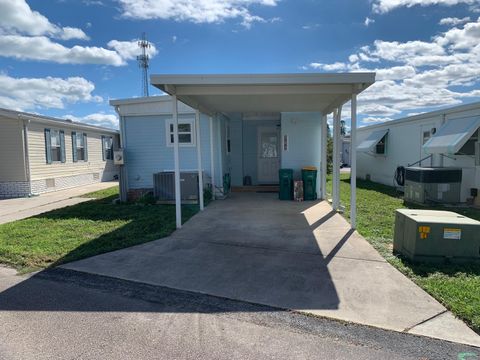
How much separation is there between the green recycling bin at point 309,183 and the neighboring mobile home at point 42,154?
9682mm

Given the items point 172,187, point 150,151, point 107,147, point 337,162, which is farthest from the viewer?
point 107,147

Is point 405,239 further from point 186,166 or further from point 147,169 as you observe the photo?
point 147,169

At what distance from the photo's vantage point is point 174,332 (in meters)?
2.85

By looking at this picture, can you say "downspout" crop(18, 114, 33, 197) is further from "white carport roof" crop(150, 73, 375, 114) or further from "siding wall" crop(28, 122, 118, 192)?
"white carport roof" crop(150, 73, 375, 114)

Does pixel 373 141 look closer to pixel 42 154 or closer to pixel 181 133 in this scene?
pixel 181 133

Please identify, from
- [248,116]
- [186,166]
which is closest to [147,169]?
[186,166]

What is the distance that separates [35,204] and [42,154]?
3324 mm

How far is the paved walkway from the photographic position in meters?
8.38

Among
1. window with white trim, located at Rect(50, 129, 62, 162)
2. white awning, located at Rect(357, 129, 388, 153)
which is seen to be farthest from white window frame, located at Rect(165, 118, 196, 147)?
white awning, located at Rect(357, 129, 388, 153)

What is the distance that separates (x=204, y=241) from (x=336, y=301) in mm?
2753

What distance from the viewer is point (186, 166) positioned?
10539 mm

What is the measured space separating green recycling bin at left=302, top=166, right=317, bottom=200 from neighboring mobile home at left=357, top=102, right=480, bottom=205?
327 centimetres

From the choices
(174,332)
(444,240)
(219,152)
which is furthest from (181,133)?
(174,332)

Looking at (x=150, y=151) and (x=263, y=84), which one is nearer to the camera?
(x=263, y=84)
